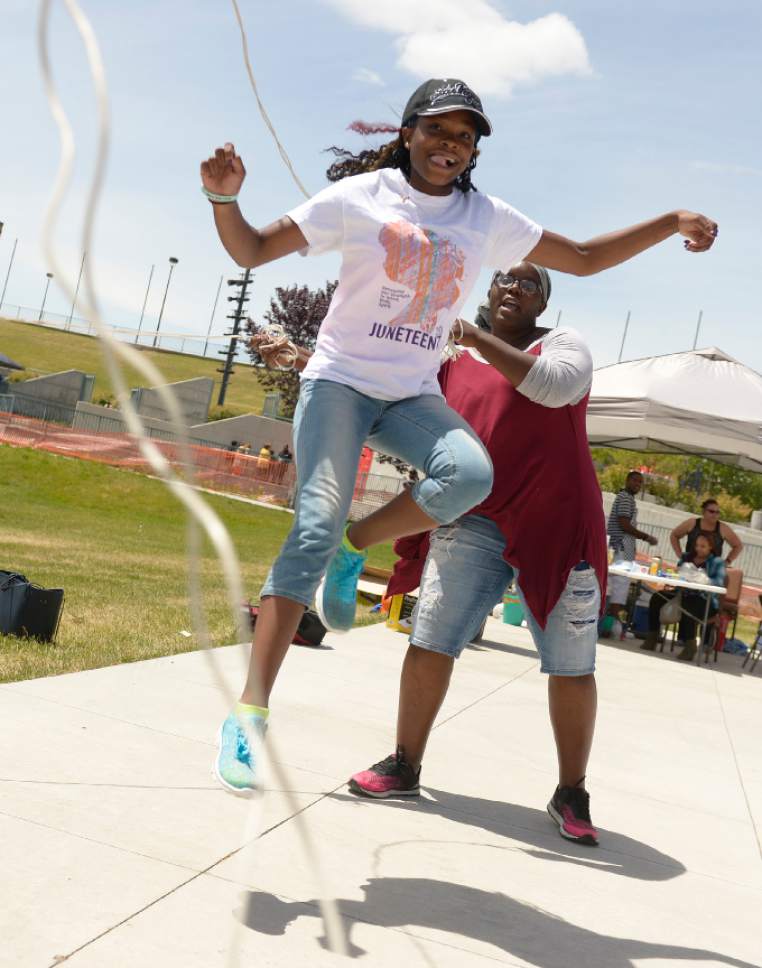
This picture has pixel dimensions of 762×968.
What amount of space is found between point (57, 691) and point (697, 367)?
31.6 ft

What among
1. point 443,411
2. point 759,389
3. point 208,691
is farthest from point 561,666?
point 759,389

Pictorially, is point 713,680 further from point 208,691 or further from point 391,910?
point 391,910

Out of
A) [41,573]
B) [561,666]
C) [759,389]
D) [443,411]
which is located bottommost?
[41,573]

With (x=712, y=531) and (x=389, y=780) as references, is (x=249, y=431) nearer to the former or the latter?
(x=712, y=531)

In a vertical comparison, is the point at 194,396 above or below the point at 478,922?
above

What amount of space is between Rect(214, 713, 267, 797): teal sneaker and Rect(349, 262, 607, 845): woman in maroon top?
131cm

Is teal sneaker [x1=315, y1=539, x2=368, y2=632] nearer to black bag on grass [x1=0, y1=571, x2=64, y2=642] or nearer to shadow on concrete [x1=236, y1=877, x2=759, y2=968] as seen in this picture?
shadow on concrete [x1=236, y1=877, x2=759, y2=968]

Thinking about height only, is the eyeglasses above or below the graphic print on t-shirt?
above

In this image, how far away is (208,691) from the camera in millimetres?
5125

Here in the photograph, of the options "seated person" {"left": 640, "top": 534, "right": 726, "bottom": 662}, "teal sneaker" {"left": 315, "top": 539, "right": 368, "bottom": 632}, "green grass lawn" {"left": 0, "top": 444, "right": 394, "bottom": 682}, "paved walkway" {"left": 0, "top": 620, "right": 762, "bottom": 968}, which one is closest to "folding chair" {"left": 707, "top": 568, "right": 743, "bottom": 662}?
"seated person" {"left": 640, "top": 534, "right": 726, "bottom": 662}

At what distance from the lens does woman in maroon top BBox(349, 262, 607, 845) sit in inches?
160

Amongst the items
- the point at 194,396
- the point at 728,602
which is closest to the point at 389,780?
the point at 728,602

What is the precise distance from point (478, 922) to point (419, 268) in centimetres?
176

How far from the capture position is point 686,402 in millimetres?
11992
